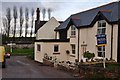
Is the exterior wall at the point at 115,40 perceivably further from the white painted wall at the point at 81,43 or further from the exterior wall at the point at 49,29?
the exterior wall at the point at 49,29

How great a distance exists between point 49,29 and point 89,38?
16648 millimetres

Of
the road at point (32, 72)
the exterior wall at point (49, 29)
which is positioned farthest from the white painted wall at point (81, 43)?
the exterior wall at point (49, 29)

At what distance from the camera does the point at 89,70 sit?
18797mm

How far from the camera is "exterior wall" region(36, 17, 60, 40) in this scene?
43812 millimetres

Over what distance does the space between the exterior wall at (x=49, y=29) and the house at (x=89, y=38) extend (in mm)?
2997

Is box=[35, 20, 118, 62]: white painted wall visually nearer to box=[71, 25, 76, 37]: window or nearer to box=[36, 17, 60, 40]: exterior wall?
box=[71, 25, 76, 37]: window

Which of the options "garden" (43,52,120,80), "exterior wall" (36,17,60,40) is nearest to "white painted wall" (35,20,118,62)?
"garden" (43,52,120,80)

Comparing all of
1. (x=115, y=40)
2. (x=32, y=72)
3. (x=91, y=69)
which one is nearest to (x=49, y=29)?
(x=115, y=40)

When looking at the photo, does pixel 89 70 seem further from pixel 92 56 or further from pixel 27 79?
pixel 92 56

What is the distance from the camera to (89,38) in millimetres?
28406

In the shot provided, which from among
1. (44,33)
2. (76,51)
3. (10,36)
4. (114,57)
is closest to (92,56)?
(114,57)

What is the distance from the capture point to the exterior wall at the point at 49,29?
144ft

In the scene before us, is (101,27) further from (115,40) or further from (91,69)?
(91,69)

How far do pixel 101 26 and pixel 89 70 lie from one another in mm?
A: 8238
